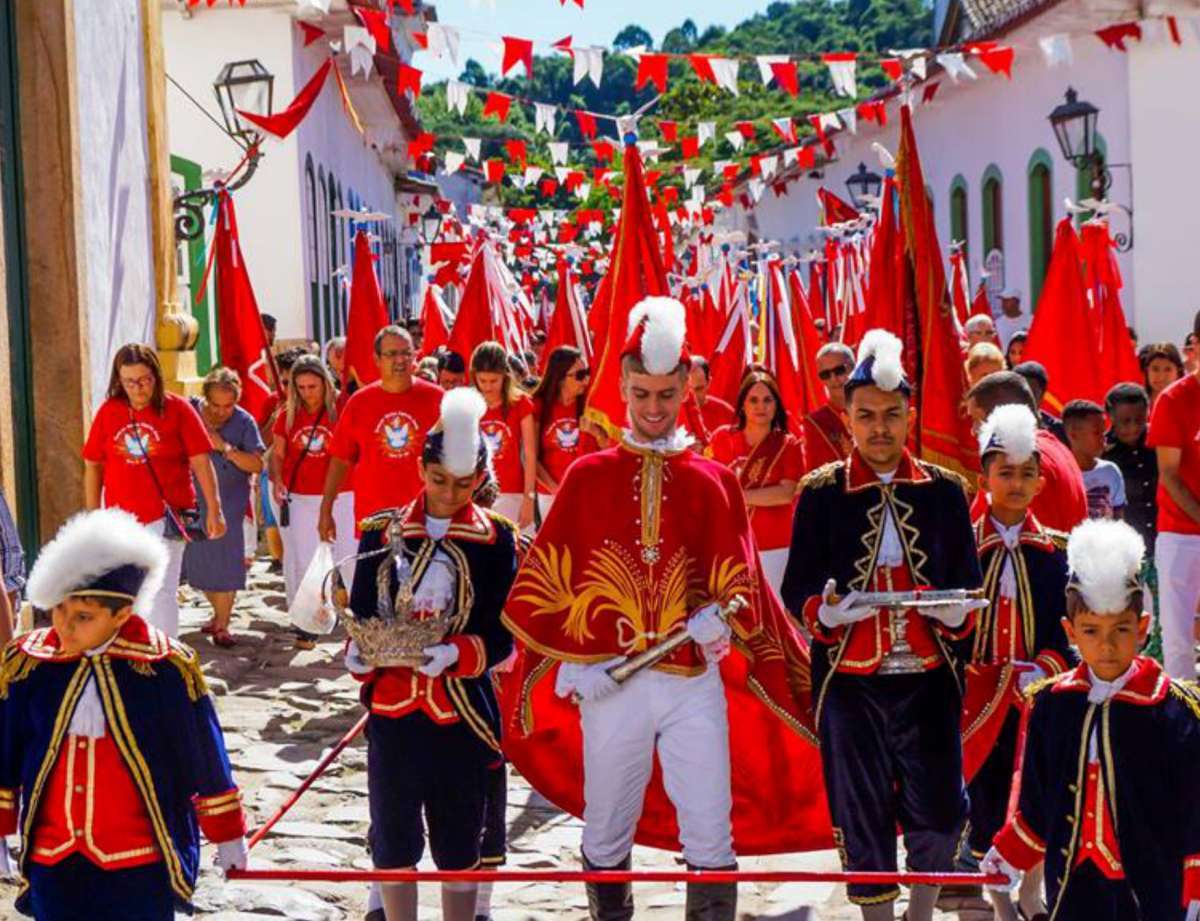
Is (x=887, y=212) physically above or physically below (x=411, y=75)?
below

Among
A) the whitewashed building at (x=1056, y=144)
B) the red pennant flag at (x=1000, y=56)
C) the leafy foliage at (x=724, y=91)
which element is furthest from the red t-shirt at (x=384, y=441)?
the leafy foliage at (x=724, y=91)

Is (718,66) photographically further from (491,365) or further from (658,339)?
(658,339)

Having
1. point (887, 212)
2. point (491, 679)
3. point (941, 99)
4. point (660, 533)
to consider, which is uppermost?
point (941, 99)

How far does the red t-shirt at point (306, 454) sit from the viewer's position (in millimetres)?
12367

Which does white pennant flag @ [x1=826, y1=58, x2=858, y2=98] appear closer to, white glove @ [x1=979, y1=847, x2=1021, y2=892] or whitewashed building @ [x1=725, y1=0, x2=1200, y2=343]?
whitewashed building @ [x1=725, y1=0, x2=1200, y2=343]

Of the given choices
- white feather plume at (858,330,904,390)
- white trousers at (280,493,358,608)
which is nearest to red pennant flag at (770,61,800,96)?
white trousers at (280,493,358,608)

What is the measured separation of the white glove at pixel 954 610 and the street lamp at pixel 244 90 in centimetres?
1276

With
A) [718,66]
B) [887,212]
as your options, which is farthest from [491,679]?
[718,66]

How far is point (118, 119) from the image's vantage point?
44.3 ft

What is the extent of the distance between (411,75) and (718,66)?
10.2ft

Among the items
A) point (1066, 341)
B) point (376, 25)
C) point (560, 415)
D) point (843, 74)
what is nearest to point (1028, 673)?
point (560, 415)

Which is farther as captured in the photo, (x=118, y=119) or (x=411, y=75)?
(x=411, y=75)

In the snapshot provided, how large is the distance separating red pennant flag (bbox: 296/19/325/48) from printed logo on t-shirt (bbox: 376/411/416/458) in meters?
13.7

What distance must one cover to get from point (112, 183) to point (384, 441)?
425cm
